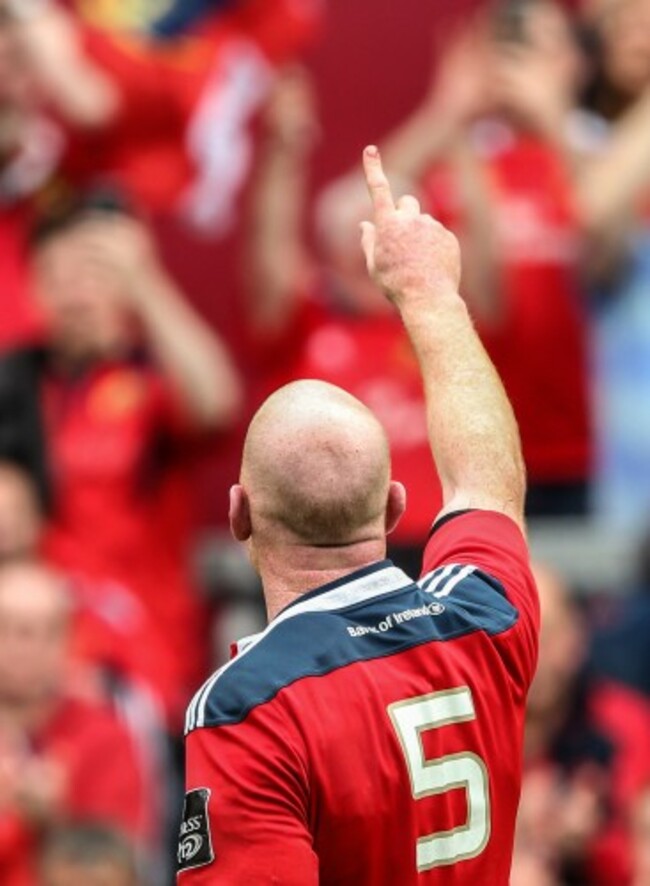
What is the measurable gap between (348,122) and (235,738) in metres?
6.02

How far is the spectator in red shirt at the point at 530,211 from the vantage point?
764 centimetres

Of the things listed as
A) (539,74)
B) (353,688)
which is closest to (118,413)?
(539,74)

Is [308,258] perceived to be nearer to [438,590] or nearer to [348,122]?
[348,122]

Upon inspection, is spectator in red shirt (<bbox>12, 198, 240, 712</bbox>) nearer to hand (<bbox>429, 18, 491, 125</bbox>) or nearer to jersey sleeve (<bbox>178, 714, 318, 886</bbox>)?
hand (<bbox>429, 18, 491, 125</bbox>)

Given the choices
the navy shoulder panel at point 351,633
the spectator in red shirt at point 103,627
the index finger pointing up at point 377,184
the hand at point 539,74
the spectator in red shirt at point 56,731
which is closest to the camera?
the navy shoulder panel at point 351,633

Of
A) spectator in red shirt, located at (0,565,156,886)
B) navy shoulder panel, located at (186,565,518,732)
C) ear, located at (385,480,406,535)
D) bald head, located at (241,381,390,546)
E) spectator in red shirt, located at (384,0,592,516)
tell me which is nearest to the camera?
navy shoulder panel, located at (186,565,518,732)

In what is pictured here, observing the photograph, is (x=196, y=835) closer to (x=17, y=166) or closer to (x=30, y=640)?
(x=30, y=640)

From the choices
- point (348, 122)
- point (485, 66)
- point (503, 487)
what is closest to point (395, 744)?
point (503, 487)

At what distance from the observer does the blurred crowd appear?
675 centimetres

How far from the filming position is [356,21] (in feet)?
30.1

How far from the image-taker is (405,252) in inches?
157

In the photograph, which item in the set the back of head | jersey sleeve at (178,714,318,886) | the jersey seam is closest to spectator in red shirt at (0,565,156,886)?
the back of head

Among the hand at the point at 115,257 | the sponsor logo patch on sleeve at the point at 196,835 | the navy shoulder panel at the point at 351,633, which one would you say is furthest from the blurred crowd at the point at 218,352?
the sponsor logo patch on sleeve at the point at 196,835

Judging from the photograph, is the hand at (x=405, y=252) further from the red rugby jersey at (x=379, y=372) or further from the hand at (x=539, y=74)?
the hand at (x=539, y=74)
